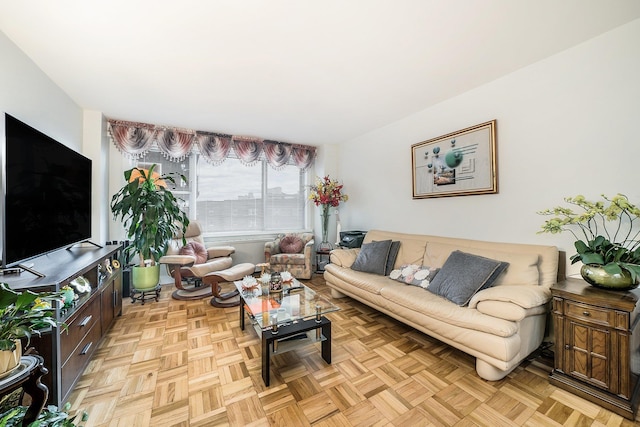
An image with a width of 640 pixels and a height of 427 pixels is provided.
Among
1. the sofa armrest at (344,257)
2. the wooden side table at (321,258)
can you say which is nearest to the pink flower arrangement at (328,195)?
the wooden side table at (321,258)

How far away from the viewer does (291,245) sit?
4363 millimetres

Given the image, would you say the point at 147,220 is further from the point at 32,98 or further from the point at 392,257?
the point at 392,257

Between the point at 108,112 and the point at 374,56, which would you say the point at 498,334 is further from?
the point at 108,112

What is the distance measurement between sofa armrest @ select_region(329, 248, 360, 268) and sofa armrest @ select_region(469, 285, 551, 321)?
1534 millimetres

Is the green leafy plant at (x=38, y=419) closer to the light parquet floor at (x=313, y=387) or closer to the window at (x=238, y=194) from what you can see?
the light parquet floor at (x=313, y=387)

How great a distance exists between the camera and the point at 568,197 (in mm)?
2068

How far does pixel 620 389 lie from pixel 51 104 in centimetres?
479

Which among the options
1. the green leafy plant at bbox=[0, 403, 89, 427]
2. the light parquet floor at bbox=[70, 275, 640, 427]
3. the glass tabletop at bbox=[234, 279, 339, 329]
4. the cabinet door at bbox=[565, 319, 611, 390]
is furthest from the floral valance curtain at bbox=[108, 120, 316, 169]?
the cabinet door at bbox=[565, 319, 611, 390]

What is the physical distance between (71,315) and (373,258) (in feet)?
8.55

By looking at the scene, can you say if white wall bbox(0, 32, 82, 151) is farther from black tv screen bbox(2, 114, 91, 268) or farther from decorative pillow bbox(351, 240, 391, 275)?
decorative pillow bbox(351, 240, 391, 275)

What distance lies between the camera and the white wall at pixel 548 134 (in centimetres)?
181

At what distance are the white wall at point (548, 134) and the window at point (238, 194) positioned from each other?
7.94 ft

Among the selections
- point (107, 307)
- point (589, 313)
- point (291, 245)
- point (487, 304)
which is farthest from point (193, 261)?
point (589, 313)

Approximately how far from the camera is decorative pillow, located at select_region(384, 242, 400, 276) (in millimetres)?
3000
